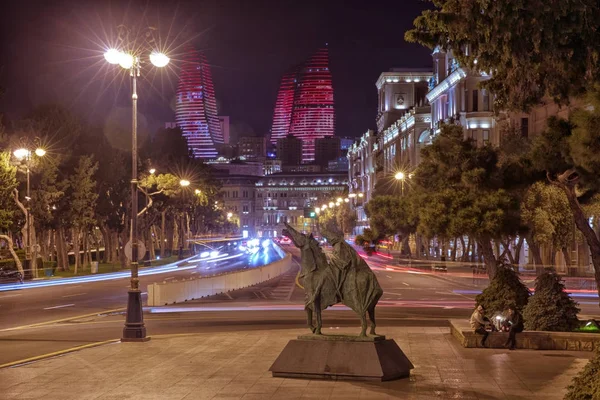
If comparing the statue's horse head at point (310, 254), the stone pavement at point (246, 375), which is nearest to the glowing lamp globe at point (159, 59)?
the stone pavement at point (246, 375)

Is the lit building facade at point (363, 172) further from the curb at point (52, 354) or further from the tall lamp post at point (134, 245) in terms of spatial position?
the curb at point (52, 354)

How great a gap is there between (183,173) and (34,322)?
72168 millimetres

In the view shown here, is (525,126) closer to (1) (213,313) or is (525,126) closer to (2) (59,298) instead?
(2) (59,298)

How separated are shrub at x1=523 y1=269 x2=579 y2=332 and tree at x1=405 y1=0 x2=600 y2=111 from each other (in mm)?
5011

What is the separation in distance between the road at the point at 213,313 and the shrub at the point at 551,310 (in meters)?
4.95

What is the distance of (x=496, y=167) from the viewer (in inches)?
897

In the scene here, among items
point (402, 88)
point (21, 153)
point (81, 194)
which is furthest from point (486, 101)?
point (402, 88)

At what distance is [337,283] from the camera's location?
563 inches

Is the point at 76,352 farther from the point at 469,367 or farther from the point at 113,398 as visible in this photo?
the point at 469,367

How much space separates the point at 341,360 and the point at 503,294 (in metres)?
8.17

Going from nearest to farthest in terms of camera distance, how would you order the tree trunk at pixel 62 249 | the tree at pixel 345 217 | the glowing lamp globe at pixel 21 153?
1. the glowing lamp globe at pixel 21 153
2. the tree trunk at pixel 62 249
3. the tree at pixel 345 217

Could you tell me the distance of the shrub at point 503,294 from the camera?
20.6 m

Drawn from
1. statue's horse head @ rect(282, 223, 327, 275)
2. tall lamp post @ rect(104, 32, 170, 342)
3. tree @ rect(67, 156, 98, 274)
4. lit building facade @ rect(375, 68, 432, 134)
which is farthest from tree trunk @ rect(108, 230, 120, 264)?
A: statue's horse head @ rect(282, 223, 327, 275)

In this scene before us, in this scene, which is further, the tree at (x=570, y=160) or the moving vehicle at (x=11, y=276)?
the moving vehicle at (x=11, y=276)
